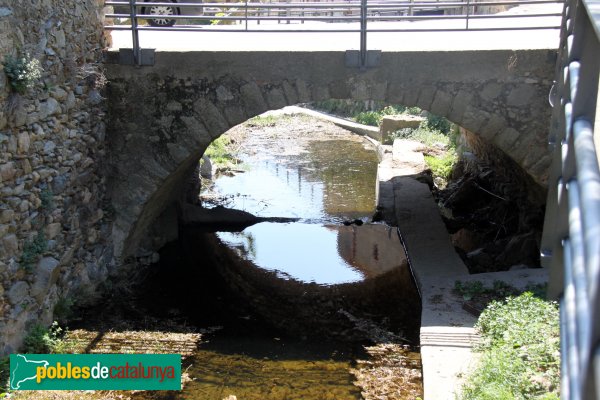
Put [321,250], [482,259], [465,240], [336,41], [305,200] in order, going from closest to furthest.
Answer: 1. [482,259]
2. [336,41]
3. [321,250]
4. [465,240]
5. [305,200]

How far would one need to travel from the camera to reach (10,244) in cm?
579

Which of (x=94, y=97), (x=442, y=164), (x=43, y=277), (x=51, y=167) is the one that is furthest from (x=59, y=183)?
(x=442, y=164)

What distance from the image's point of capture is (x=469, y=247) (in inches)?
401

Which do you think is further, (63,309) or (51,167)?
(63,309)

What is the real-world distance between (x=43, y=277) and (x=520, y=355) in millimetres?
4392

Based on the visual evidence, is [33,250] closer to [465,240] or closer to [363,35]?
[363,35]

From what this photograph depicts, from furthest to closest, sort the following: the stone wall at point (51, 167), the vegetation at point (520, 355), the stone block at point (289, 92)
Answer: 1. the stone block at point (289, 92)
2. the stone wall at point (51, 167)
3. the vegetation at point (520, 355)

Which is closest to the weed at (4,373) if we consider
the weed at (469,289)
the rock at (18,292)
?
→ the rock at (18,292)

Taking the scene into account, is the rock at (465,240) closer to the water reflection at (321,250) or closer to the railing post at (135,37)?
the water reflection at (321,250)

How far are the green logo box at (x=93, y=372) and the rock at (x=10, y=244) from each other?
2.93ft

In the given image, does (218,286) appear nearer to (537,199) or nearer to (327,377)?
(327,377)

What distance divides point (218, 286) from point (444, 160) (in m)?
7.51

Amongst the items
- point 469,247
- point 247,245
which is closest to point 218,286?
point 247,245

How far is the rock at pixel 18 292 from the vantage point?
19.1 ft
